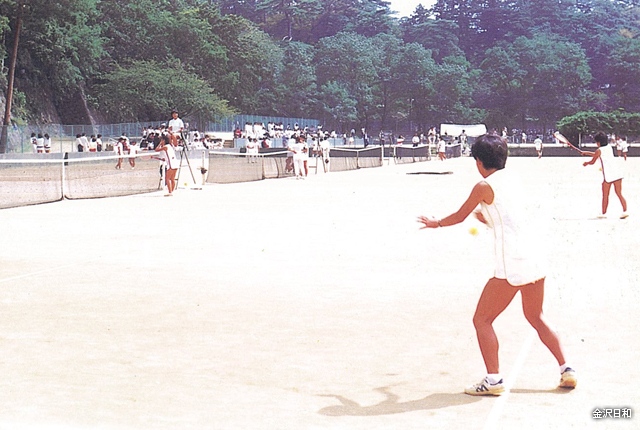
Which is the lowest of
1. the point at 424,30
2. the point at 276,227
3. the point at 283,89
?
the point at 276,227

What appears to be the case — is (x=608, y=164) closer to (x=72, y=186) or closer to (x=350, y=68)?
(x=72, y=186)

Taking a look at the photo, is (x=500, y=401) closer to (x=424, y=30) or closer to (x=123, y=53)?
(x=123, y=53)

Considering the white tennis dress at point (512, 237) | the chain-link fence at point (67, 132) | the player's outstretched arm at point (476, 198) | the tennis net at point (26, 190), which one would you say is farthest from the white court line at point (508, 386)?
the chain-link fence at point (67, 132)

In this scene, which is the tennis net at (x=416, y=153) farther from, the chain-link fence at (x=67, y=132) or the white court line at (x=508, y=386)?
the white court line at (x=508, y=386)

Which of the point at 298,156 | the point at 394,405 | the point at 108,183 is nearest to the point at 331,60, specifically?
the point at 298,156

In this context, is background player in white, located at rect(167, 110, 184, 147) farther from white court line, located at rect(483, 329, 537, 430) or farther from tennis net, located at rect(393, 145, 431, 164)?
tennis net, located at rect(393, 145, 431, 164)

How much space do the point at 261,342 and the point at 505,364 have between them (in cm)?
202

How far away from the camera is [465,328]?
Answer: 799 cm

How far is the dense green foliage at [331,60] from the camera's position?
76.7m

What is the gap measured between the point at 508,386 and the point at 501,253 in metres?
0.92

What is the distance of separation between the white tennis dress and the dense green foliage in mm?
59159

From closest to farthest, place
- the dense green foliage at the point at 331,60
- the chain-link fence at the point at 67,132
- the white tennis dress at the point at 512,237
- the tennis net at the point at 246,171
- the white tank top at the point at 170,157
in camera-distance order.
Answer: the white tennis dress at the point at 512,237
the white tank top at the point at 170,157
the tennis net at the point at 246,171
the chain-link fence at the point at 67,132
the dense green foliage at the point at 331,60

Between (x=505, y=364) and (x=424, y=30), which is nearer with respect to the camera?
(x=505, y=364)

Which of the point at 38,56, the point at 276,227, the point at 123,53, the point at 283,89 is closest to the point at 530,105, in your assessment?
the point at 283,89
